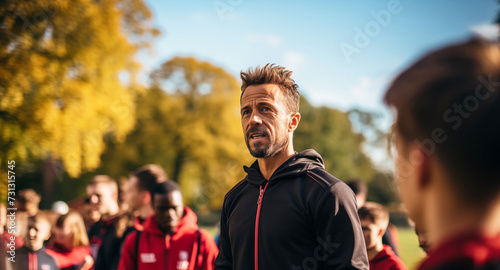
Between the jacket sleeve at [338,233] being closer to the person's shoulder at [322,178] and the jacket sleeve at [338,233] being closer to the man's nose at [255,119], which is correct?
the person's shoulder at [322,178]

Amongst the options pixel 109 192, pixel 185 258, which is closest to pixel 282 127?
pixel 185 258

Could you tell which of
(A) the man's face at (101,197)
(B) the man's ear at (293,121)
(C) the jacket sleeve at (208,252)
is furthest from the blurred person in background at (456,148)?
(A) the man's face at (101,197)

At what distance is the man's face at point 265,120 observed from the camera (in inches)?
115

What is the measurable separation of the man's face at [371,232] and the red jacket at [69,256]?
12.6 feet

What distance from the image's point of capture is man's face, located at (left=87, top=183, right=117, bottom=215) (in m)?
6.85

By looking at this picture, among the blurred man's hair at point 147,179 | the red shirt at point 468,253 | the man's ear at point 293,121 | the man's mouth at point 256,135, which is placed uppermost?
the man's ear at point 293,121

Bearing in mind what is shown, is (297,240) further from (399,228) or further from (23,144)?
(399,228)

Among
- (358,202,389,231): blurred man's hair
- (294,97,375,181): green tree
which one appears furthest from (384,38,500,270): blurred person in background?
(294,97,375,181): green tree

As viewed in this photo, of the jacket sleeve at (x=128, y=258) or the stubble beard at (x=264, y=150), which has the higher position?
the stubble beard at (x=264, y=150)

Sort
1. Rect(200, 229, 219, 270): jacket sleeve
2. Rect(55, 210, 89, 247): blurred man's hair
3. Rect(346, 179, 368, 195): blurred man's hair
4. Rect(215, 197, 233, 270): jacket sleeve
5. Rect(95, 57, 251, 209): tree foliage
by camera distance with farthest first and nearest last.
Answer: Rect(95, 57, 251, 209): tree foliage → Rect(346, 179, 368, 195): blurred man's hair → Rect(55, 210, 89, 247): blurred man's hair → Rect(200, 229, 219, 270): jacket sleeve → Rect(215, 197, 233, 270): jacket sleeve

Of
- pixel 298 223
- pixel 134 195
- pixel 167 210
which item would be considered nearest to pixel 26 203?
pixel 134 195

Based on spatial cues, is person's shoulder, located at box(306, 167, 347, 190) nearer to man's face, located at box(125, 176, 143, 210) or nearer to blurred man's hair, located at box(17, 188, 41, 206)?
man's face, located at box(125, 176, 143, 210)

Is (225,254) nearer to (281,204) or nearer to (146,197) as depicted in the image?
(281,204)

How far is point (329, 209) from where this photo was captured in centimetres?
248
